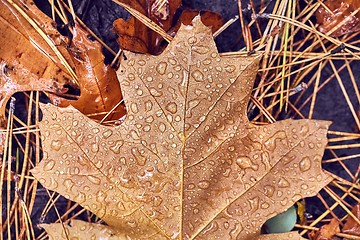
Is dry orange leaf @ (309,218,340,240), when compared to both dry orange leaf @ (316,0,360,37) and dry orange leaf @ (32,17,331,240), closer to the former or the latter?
dry orange leaf @ (32,17,331,240)

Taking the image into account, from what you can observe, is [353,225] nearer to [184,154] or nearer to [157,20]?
[184,154]

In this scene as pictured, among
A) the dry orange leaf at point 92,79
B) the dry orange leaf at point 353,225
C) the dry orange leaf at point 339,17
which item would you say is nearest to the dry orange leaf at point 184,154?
the dry orange leaf at point 92,79

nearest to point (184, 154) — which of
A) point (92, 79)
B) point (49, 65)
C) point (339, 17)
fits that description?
point (92, 79)

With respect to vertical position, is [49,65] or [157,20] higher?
[157,20]

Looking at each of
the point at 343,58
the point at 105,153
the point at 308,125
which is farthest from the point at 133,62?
the point at 343,58

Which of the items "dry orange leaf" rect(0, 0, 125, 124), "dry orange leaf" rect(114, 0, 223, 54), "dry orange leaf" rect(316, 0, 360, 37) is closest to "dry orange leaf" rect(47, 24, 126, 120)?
"dry orange leaf" rect(0, 0, 125, 124)

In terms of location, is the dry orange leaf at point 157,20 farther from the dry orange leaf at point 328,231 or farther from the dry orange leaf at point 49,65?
the dry orange leaf at point 328,231

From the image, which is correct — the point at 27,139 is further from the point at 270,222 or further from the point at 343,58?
the point at 343,58
